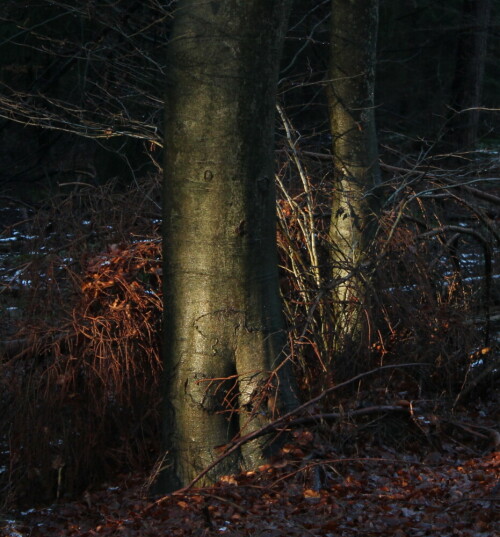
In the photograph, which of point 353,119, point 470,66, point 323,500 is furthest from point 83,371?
point 470,66

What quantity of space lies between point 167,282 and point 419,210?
3549 mm

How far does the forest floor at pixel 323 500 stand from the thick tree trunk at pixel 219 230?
0.32 m

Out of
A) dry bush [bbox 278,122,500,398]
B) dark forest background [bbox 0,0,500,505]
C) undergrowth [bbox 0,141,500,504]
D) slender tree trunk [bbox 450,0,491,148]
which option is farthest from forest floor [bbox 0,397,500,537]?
slender tree trunk [bbox 450,0,491,148]

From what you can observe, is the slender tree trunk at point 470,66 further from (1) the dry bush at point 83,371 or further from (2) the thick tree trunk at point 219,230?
(2) the thick tree trunk at point 219,230

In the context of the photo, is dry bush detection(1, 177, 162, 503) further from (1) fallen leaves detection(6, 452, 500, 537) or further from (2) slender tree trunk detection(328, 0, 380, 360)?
(2) slender tree trunk detection(328, 0, 380, 360)

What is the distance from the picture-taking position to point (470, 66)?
18.4 meters

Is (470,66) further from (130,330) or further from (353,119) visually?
(130,330)

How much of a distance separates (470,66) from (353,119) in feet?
39.7

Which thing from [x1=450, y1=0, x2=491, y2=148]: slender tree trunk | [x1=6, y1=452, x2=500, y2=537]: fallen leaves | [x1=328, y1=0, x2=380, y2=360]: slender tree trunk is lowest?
[x1=6, y1=452, x2=500, y2=537]: fallen leaves

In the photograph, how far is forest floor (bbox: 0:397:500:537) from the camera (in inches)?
172

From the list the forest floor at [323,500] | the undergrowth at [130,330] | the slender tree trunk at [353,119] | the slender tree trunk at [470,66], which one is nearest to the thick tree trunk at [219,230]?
the forest floor at [323,500]

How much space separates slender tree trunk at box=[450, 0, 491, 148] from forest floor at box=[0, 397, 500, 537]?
13303 millimetres

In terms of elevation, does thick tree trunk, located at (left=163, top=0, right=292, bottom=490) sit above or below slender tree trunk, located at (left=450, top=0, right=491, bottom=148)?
below

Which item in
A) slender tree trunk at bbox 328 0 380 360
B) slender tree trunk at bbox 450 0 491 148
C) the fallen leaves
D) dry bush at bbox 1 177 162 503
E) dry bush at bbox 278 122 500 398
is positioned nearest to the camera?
the fallen leaves
